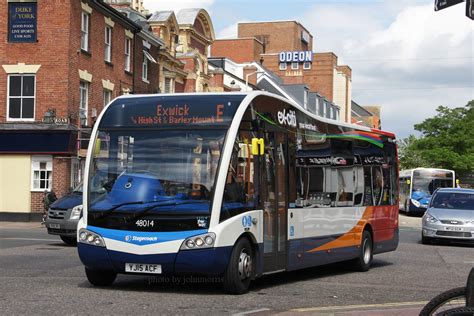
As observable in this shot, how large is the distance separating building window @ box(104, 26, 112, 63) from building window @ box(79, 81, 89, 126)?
2.58 meters

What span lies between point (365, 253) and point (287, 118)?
411 centimetres

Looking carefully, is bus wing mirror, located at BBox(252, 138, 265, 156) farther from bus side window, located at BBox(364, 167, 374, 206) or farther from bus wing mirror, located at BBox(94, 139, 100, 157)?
bus side window, located at BBox(364, 167, 374, 206)

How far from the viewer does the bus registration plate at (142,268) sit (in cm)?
985

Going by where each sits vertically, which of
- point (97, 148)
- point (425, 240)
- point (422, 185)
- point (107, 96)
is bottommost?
point (425, 240)

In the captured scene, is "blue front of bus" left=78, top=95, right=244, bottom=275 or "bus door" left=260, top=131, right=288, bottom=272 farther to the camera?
"bus door" left=260, top=131, right=288, bottom=272

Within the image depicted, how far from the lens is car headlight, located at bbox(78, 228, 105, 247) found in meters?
10.1

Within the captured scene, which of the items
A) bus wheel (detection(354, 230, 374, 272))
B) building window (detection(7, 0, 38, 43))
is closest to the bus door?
bus wheel (detection(354, 230, 374, 272))

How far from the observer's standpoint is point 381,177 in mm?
15508

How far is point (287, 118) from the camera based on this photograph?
11664 millimetres

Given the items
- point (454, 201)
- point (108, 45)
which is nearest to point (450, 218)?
point (454, 201)

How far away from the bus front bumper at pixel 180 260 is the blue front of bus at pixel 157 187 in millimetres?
13

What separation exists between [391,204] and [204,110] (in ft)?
23.1

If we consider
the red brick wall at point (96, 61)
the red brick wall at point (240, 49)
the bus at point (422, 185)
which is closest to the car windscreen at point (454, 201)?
the red brick wall at point (96, 61)

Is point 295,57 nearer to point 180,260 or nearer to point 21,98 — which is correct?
point 21,98
